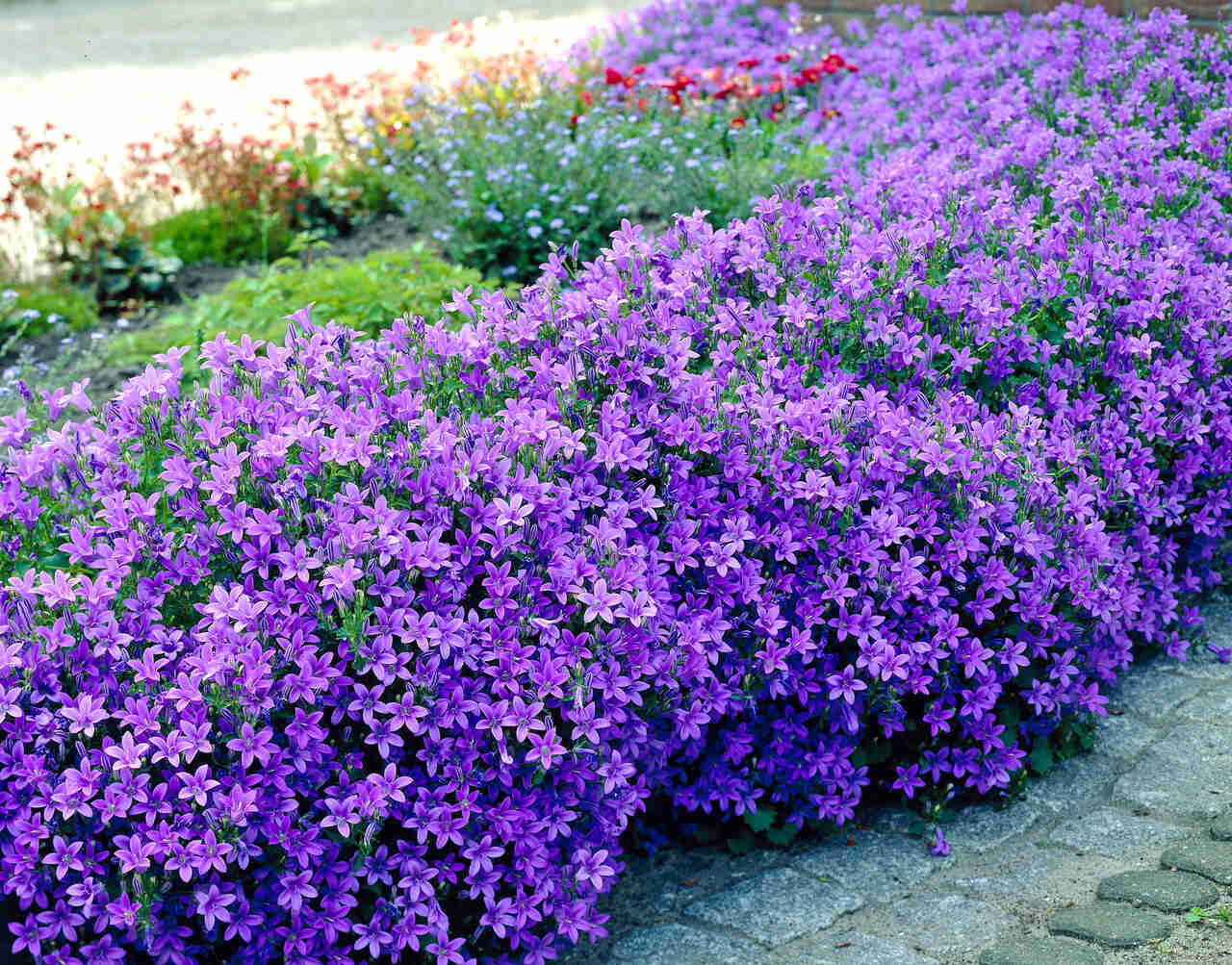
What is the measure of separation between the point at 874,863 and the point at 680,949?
0.58 metres

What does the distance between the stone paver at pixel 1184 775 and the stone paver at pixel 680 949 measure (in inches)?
45.1

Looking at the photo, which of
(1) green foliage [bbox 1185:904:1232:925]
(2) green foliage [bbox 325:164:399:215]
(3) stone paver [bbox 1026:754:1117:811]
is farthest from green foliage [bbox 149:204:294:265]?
(1) green foliage [bbox 1185:904:1232:925]

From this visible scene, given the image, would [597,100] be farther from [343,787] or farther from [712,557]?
[343,787]

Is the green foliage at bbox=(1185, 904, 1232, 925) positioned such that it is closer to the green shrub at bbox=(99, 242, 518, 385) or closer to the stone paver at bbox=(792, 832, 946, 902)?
the stone paver at bbox=(792, 832, 946, 902)

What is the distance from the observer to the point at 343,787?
2.77m

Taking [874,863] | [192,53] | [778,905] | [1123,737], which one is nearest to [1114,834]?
[1123,737]

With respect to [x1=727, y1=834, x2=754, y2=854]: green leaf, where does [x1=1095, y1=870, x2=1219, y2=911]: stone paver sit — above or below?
above

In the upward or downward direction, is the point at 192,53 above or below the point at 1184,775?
above

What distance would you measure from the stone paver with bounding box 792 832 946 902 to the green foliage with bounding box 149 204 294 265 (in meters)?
5.62

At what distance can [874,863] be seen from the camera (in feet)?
10.9

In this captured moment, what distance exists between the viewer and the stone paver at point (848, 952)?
9.71 ft

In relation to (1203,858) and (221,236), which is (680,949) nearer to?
(1203,858)

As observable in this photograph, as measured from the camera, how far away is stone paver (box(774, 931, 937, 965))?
2.96m

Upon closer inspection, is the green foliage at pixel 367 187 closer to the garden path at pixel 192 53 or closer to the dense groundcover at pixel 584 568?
the garden path at pixel 192 53
